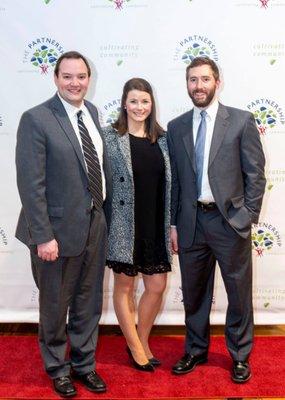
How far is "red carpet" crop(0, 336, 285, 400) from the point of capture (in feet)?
8.32

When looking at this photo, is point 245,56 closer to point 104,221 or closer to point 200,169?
point 200,169

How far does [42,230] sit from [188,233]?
764 millimetres

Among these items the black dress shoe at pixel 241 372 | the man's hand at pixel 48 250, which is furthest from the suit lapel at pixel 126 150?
the black dress shoe at pixel 241 372

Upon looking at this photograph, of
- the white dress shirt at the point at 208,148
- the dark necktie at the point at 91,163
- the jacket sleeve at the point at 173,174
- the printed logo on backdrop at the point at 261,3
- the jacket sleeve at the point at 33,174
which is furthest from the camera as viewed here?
the printed logo on backdrop at the point at 261,3

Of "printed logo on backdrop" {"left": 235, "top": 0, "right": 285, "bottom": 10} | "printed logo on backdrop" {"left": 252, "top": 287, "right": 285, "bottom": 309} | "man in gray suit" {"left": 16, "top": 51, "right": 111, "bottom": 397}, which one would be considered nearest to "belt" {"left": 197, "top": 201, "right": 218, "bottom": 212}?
"man in gray suit" {"left": 16, "top": 51, "right": 111, "bottom": 397}

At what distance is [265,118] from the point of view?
3.14 m

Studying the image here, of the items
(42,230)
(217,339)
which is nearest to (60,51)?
(42,230)

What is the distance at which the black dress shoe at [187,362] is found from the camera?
2719 mm

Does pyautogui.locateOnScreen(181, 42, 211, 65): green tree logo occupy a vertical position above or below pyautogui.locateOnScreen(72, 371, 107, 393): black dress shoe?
above

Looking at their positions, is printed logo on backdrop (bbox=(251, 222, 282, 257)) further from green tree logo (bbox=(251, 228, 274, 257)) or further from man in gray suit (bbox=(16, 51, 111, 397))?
man in gray suit (bbox=(16, 51, 111, 397))

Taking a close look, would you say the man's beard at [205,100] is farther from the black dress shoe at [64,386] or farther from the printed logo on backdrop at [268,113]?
the black dress shoe at [64,386]

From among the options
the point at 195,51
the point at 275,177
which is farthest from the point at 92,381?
the point at 195,51

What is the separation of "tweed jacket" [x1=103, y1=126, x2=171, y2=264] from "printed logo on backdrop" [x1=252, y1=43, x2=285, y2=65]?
921mm

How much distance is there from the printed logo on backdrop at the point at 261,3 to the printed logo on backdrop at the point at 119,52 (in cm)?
67
